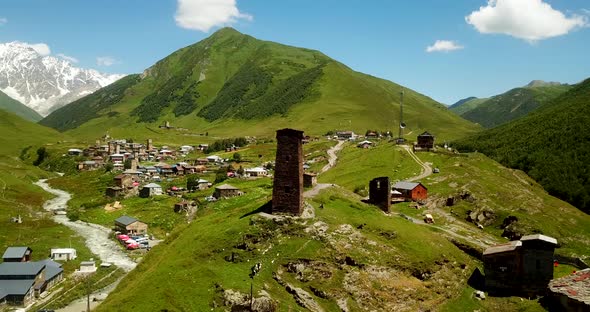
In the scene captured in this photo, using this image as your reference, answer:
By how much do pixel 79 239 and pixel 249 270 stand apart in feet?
221

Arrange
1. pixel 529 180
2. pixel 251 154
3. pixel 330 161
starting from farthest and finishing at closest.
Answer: pixel 251 154 → pixel 330 161 → pixel 529 180

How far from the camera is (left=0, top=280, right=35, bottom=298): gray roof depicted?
220 feet

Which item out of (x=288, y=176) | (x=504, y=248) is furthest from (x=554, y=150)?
(x=288, y=176)

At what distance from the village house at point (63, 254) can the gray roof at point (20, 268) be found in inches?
502

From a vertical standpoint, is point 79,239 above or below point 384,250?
below

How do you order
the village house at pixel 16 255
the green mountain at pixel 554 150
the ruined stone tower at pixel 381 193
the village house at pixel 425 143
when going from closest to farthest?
the ruined stone tower at pixel 381 193 → the village house at pixel 16 255 → the green mountain at pixel 554 150 → the village house at pixel 425 143

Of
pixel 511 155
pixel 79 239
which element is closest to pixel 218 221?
pixel 79 239

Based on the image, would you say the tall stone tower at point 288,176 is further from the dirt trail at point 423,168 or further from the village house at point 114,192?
the village house at point 114,192

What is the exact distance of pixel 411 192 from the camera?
92.0m

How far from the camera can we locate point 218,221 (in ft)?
191

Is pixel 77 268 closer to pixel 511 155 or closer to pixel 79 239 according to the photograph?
pixel 79 239

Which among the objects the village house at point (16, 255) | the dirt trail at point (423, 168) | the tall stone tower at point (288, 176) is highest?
the tall stone tower at point (288, 176)

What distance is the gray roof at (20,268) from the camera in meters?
71.1

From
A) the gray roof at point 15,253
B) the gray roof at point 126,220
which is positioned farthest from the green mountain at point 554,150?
the gray roof at point 15,253
